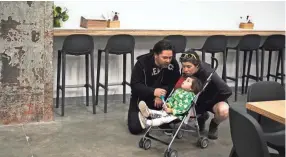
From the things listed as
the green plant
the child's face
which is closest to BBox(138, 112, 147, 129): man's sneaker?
the child's face

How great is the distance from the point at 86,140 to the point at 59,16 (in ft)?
6.27

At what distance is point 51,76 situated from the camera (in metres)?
4.54

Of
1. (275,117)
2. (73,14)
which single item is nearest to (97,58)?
(73,14)

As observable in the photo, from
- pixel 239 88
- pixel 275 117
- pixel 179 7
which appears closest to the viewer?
pixel 275 117

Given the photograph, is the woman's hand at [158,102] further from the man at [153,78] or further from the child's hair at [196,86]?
the child's hair at [196,86]

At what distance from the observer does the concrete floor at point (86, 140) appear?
146 inches

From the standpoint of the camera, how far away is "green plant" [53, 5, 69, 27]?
5062 millimetres

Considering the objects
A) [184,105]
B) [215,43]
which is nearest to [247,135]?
[184,105]

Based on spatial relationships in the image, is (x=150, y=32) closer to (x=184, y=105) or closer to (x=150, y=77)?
Answer: (x=150, y=77)

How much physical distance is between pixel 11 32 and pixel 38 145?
1.31 m

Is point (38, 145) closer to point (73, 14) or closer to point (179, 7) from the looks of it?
point (73, 14)

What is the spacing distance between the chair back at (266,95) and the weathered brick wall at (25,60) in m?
2.47

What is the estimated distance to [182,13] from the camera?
240 inches

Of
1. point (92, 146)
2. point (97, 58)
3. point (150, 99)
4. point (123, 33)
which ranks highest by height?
point (123, 33)
